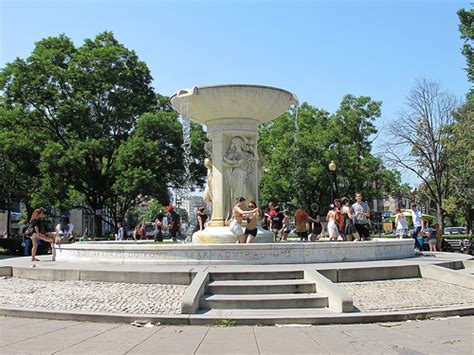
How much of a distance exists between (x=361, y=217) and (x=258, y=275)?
574 centimetres

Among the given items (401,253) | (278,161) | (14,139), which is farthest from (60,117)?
(401,253)

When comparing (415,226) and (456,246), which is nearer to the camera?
(415,226)

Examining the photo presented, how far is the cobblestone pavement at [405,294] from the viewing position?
Answer: 8.21 m

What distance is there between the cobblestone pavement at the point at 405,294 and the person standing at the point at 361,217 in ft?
12.9

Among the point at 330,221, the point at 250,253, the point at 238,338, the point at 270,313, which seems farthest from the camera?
the point at 330,221

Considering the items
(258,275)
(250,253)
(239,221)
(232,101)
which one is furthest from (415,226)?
(258,275)

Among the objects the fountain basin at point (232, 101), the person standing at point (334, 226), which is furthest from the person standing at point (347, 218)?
the fountain basin at point (232, 101)

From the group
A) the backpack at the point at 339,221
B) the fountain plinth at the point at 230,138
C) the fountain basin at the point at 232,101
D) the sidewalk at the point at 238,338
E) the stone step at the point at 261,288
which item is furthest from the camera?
the backpack at the point at 339,221

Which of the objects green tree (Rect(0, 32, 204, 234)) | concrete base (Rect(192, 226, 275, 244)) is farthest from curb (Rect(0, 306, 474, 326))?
green tree (Rect(0, 32, 204, 234))

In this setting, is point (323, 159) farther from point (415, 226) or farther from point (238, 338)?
point (238, 338)

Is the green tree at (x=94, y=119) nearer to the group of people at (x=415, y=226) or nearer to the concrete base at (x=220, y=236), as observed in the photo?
the concrete base at (x=220, y=236)

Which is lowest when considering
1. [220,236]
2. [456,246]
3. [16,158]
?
[456,246]

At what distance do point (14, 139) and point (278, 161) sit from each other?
18499 millimetres

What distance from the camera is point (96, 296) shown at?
8828 mm
